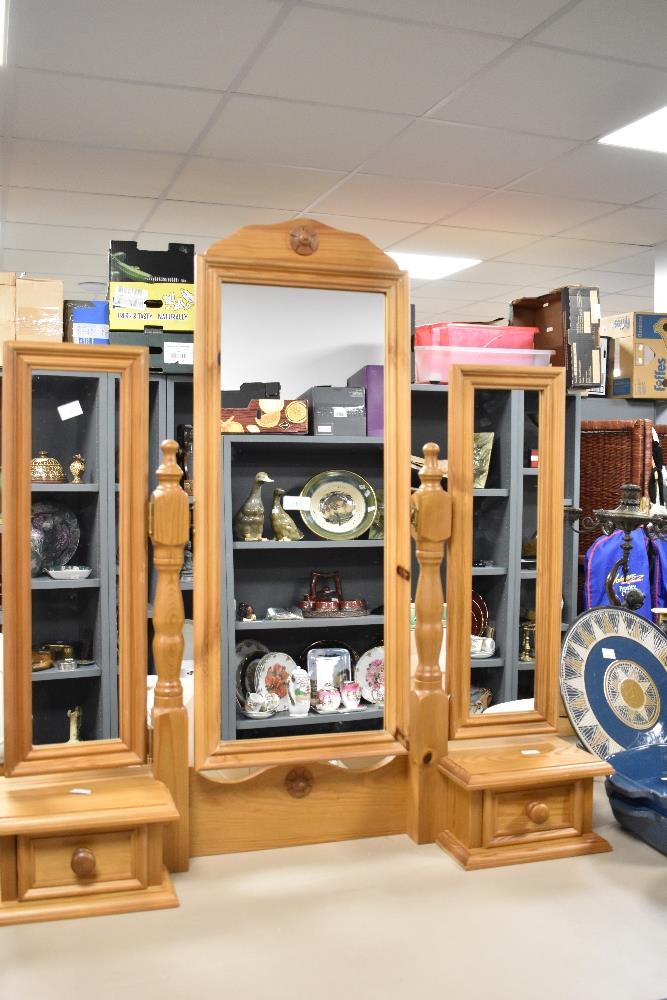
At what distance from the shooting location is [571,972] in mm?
Answer: 1342

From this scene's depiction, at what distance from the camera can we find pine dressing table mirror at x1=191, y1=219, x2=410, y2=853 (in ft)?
5.77

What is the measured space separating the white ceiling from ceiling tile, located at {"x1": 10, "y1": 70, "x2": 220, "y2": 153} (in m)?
0.01

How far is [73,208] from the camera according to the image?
5.00 meters

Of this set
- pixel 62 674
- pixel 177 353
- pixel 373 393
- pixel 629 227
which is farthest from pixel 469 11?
pixel 629 227

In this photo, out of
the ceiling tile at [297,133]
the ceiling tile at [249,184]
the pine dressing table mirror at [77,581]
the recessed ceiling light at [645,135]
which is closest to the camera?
the pine dressing table mirror at [77,581]

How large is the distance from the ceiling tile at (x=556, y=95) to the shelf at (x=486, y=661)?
2214 millimetres

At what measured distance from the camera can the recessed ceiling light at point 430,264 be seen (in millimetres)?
6141

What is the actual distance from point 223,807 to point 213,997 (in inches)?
20.1

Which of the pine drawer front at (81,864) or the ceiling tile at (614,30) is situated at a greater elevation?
the ceiling tile at (614,30)

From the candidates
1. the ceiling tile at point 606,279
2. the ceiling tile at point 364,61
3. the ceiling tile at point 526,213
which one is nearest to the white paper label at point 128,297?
the ceiling tile at point 364,61

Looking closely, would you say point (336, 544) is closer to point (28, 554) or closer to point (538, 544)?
point (538, 544)

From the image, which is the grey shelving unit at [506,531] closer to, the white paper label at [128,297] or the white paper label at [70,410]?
the white paper label at [70,410]

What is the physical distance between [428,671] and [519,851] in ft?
1.27

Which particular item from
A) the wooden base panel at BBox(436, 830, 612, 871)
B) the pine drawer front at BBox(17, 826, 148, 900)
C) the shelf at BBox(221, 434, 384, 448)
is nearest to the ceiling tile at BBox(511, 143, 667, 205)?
the shelf at BBox(221, 434, 384, 448)
